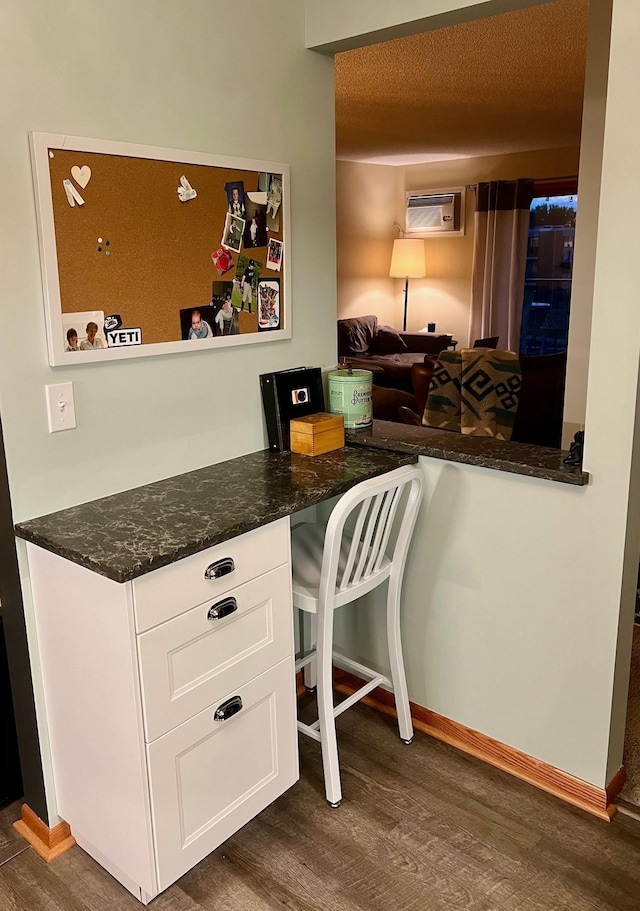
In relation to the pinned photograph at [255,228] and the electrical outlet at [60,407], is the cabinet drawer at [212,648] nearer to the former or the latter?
the electrical outlet at [60,407]

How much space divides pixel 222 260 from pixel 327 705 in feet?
4.12

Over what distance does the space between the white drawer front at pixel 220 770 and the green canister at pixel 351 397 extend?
0.82m

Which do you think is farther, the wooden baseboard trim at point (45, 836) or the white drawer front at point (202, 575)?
the wooden baseboard trim at point (45, 836)

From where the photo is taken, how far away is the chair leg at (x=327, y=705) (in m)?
1.98

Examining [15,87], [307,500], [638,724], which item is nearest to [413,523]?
[307,500]

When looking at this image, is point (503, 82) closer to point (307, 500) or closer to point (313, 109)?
point (313, 109)

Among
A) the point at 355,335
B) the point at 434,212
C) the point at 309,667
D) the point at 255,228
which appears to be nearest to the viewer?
the point at 255,228

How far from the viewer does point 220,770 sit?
1824mm

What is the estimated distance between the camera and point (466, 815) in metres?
2.04

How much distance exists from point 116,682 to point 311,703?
1.06 m

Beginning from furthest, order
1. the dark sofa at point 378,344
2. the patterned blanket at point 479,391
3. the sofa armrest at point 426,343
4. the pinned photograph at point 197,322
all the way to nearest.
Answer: the sofa armrest at point 426,343
the dark sofa at point 378,344
the patterned blanket at point 479,391
the pinned photograph at point 197,322

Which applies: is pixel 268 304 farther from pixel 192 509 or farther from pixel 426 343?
pixel 426 343

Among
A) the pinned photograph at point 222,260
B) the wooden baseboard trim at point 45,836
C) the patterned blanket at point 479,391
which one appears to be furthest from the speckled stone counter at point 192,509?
the patterned blanket at point 479,391

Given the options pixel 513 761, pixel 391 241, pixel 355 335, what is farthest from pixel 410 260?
pixel 513 761
